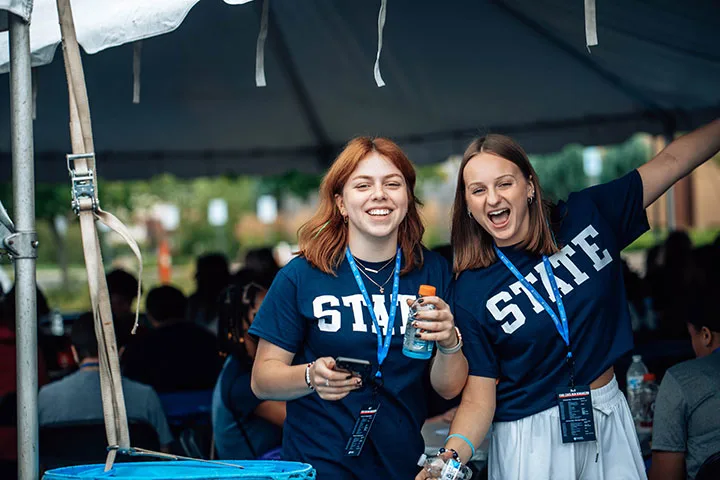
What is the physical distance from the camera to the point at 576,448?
2684mm

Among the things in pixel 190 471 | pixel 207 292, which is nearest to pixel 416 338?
pixel 190 471

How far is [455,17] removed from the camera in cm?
555

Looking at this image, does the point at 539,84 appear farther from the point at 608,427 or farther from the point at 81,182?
the point at 81,182

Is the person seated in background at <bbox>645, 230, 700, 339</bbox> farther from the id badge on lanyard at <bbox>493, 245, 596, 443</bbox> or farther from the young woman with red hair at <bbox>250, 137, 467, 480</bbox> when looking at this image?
the young woman with red hair at <bbox>250, 137, 467, 480</bbox>

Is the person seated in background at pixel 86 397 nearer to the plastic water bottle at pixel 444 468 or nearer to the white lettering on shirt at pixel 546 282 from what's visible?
the plastic water bottle at pixel 444 468

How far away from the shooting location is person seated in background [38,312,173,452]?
3.98 metres

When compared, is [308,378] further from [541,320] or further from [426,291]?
[541,320]

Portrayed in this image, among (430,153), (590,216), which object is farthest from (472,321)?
(430,153)

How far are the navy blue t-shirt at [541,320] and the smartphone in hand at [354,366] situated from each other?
1.53 ft

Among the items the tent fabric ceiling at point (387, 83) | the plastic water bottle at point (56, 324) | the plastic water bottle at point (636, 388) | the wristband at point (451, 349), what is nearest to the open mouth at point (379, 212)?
the wristband at point (451, 349)

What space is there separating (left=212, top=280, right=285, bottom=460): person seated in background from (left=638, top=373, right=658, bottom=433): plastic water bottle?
1692mm

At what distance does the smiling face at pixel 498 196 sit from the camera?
273cm

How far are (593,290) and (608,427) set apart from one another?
1.42ft

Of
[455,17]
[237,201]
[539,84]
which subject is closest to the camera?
[455,17]
